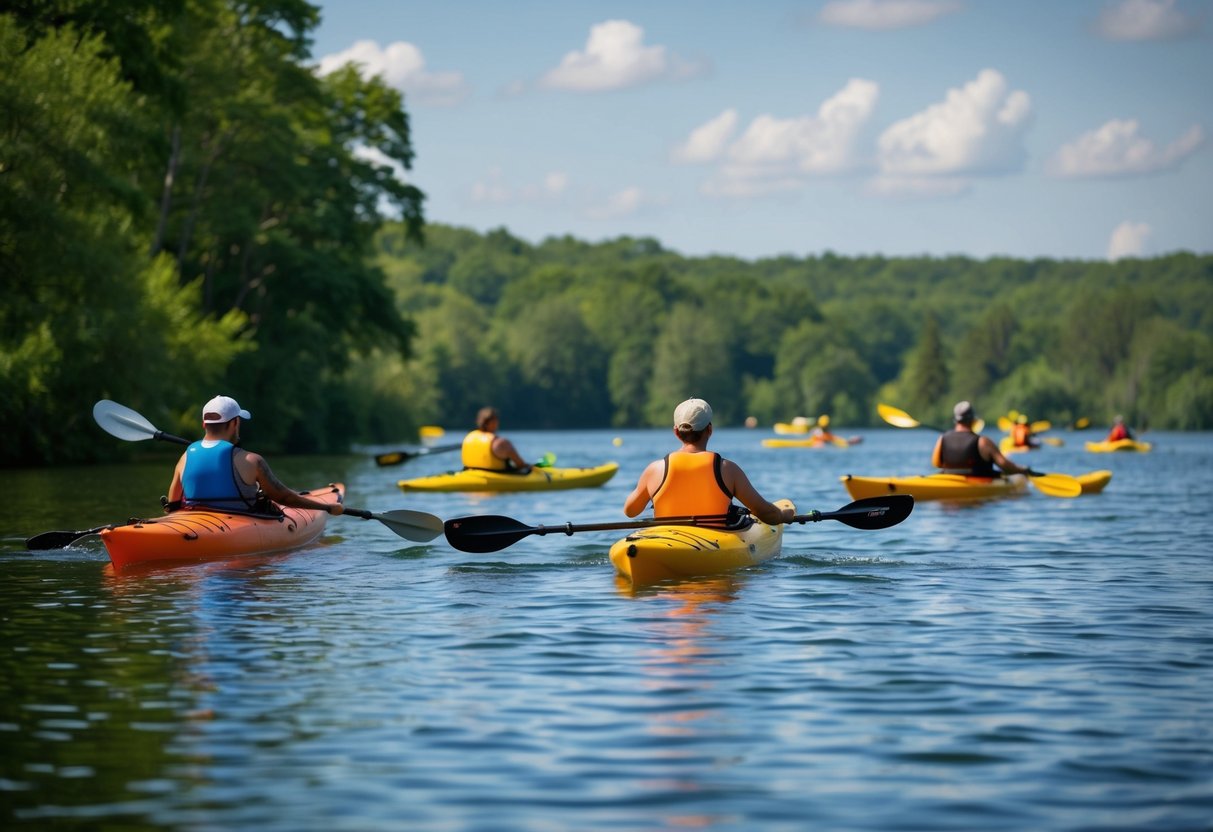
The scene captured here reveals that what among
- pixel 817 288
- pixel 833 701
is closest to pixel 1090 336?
pixel 817 288

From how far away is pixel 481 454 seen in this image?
23.4 meters

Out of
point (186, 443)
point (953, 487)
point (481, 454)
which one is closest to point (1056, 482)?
point (953, 487)

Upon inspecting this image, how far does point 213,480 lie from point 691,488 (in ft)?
12.9

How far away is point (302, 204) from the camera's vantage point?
142 feet

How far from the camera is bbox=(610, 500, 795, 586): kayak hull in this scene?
36.7 feet

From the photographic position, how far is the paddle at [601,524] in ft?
39.0

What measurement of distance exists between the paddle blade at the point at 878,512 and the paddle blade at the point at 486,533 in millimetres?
2606

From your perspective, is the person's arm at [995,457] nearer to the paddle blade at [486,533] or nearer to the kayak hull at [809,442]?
the paddle blade at [486,533]

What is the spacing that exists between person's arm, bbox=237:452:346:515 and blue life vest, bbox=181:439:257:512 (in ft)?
0.28

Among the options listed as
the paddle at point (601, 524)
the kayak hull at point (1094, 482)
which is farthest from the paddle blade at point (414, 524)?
the kayak hull at point (1094, 482)

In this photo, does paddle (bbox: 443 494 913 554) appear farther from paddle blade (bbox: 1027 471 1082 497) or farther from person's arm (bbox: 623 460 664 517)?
paddle blade (bbox: 1027 471 1082 497)

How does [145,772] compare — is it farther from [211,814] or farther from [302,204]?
[302,204]

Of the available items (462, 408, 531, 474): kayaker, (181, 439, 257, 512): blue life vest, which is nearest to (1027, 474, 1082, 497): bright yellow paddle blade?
(462, 408, 531, 474): kayaker

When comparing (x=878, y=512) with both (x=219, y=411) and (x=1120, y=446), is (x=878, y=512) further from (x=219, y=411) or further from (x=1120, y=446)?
→ (x=1120, y=446)
